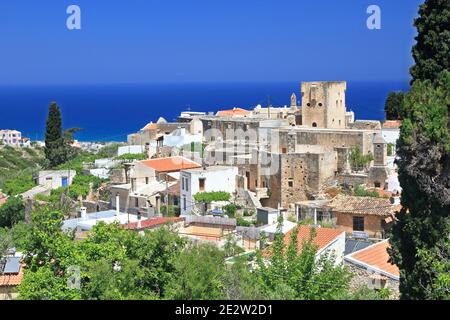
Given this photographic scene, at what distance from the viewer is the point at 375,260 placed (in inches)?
690

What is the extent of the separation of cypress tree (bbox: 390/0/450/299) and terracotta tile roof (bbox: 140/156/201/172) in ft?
59.1

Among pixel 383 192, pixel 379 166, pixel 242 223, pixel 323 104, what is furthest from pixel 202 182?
pixel 323 104

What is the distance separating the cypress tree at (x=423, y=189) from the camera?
538 inches

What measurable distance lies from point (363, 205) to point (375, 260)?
697cm

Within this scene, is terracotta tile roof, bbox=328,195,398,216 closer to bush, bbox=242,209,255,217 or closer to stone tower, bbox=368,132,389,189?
stone tower, bbox=368,132,389,189

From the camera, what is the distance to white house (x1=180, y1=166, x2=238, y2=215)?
2812cm

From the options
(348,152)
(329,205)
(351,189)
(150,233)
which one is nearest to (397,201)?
(329,205)

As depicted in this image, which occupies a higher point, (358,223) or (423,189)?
(423,189)

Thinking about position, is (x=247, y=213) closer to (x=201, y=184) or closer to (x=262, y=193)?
(x=201, y=184)

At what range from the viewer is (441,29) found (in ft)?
59.2

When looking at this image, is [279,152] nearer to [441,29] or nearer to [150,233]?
[441,29]
